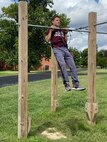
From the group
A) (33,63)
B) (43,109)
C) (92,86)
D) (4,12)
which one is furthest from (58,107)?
(4,12)

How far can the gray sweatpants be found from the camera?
317 inches

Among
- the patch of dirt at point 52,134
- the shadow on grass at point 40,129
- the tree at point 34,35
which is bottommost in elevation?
the patch of dirt at point 52,134

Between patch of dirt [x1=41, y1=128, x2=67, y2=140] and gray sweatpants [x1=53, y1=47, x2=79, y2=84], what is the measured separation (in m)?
1.10

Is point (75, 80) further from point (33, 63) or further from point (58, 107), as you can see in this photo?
point (33, 63)

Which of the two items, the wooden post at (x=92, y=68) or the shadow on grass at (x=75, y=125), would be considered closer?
the shadow on grass at (x=75, y=125)

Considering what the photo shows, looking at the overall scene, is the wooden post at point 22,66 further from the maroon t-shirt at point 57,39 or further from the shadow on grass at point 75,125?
the shadow on grass at point 75,125

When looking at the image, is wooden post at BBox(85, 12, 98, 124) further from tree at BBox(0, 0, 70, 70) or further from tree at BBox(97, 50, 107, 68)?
tree at BBox(97, 50, 107, 68)

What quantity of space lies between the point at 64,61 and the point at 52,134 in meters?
1.60

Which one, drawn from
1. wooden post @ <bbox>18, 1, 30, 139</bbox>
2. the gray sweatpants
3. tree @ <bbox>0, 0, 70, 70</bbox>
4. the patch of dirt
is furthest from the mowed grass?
tree @ <bbox>0, 0, 70, 70</bbox>

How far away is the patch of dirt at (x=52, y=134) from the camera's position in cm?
774

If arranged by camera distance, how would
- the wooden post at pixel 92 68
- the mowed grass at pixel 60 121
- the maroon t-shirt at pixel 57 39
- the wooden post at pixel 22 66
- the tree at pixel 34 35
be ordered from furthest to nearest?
the tree at pixel 34 35, the wooden post at pixel 92 68, the maroon t-shirt at pixel 57 39, the mowed grass at pixel 60 121, the wooden post at pixel 22 66

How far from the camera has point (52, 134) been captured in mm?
7941

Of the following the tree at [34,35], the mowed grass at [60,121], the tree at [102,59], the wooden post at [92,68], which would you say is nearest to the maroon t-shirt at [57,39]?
the wooden post at [92,68]

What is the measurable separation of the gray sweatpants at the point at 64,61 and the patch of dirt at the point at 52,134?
1.10 metres
